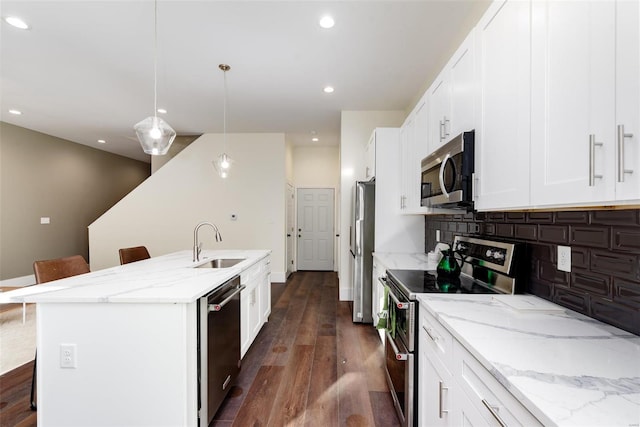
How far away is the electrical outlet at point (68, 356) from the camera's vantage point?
1528mm

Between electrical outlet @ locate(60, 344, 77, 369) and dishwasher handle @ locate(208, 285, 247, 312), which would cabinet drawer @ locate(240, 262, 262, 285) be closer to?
dishwasher handle @ locate(208, 285, 247, 312)

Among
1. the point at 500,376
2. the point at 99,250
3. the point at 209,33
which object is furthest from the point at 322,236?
the point at 500,376

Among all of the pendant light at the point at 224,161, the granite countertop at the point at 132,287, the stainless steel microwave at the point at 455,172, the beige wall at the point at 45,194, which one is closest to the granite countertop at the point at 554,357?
the stainless steel microwave at the point at 455,172

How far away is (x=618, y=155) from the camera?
739mm

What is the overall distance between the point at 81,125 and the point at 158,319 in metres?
5.40

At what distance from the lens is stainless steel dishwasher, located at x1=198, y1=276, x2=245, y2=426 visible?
1637 millimetres

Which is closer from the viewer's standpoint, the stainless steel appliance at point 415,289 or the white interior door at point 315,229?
the stainless steel appliance at point 415,289

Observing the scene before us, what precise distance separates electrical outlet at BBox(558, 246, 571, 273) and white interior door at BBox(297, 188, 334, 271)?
555 cm

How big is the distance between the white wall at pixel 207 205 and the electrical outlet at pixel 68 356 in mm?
4184

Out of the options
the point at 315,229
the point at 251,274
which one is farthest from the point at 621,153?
the point at 315,229

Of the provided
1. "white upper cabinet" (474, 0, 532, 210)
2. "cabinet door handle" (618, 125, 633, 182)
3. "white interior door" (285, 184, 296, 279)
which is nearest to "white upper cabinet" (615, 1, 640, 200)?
"cabinet door handle" (618, 125, 633, 182)

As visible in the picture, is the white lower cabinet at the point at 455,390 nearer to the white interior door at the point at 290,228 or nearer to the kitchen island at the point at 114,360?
the kitchen island at the point at 114,360

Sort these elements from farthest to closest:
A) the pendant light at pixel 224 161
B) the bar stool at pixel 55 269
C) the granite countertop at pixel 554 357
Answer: the pendant light at pixel 224 161 < the bar stool at pixel 55 269 < the granite countertop at pixel 554 357

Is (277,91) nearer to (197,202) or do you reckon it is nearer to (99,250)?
(197,202)
